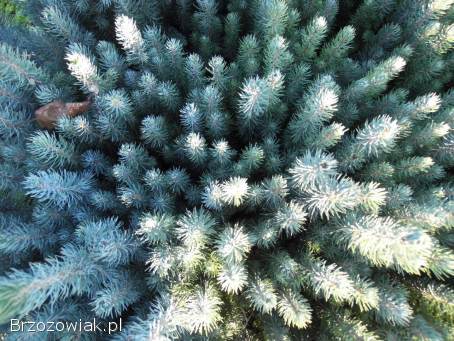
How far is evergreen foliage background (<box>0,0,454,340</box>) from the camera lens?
82 cm

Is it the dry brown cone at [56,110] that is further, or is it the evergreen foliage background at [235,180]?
the dry brown cone at [56,110]

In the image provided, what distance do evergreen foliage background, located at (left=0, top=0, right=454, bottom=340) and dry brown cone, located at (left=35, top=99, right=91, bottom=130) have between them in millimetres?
29

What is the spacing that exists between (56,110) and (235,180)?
0.60 metres

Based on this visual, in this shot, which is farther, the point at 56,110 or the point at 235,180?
the point at 56,110

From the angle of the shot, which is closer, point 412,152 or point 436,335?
point 436,335

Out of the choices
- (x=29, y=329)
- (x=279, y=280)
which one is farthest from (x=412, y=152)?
(x=29, y=329)

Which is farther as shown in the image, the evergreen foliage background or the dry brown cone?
the dry brown cone

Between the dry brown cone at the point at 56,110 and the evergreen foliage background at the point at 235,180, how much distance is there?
1.2 inches

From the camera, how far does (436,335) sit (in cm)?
84

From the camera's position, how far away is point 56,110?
107cm

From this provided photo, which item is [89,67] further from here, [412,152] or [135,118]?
[412,152]

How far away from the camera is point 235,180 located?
824 mm

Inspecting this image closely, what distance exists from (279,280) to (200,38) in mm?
756

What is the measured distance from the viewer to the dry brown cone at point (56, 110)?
3.51 feet
